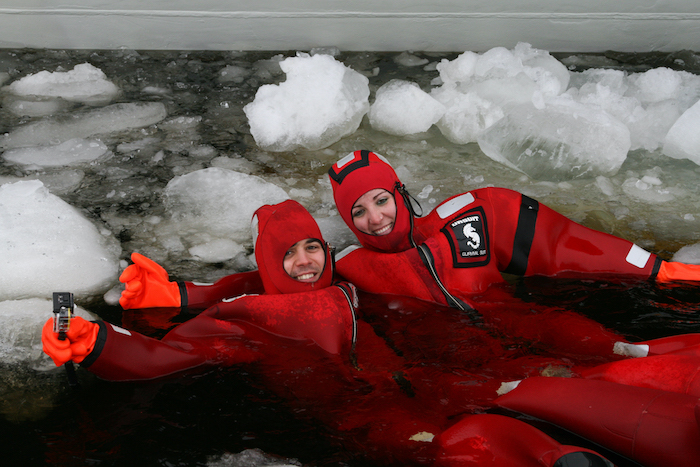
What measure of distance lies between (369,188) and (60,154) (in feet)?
6.50

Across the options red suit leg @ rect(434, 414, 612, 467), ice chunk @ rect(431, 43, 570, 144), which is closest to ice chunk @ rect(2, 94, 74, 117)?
ice chunk @ rect(431, 43, 570, 144)

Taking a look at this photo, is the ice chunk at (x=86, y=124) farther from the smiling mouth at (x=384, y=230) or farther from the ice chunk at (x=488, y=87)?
the smiling mouth at (x=384, y=230)

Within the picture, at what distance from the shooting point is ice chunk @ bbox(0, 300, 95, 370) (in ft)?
7.35

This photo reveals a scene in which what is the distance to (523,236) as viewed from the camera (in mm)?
2568

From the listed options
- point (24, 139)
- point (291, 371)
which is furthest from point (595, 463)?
point (24, 139)

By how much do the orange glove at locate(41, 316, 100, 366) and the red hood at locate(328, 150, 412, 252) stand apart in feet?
3.65

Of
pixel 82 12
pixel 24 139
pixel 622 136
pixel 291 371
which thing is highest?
pixel 82 12

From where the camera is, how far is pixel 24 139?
350 cm

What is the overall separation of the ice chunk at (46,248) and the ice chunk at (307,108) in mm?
1103

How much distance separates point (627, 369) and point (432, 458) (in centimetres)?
69

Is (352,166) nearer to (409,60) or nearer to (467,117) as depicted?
(467,117)

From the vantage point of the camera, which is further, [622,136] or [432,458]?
[622,136]

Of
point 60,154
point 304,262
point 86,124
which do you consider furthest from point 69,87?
point 304,262

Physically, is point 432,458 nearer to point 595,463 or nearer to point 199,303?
point 595,463
